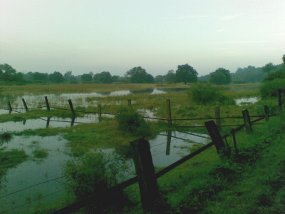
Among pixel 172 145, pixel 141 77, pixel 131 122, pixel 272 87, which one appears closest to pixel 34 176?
pixel 172 145

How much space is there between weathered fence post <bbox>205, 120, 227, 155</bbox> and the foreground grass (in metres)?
0.37

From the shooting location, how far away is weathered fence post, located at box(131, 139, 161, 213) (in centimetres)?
532

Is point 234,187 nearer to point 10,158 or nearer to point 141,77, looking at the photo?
point 10,158

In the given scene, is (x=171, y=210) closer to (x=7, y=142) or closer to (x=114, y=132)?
(x=114, y=132)

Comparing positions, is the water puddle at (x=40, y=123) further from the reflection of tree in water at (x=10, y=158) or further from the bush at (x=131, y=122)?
the reflection of tree in water at (x=10, y=158)

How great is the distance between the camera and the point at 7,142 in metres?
15.4

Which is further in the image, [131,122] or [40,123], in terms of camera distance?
[40,123]

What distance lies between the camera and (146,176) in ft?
17.7

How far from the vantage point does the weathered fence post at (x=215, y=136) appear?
785cm

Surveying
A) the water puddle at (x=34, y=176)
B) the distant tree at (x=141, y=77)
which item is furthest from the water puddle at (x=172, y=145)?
the distant tree at (x=141, y=77)

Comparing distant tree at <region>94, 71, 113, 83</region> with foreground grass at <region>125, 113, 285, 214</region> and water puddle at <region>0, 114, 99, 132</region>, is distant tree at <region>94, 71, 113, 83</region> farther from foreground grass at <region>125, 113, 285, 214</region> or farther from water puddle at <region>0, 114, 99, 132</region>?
foreground grass at <region>125, 113, 285, 214</region>

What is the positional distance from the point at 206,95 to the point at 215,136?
29492 mm

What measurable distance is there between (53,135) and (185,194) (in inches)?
510

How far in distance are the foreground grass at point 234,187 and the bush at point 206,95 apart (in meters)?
26.9
